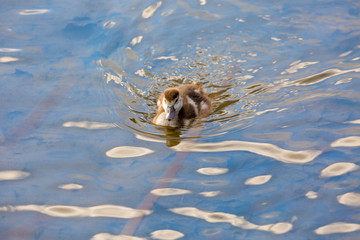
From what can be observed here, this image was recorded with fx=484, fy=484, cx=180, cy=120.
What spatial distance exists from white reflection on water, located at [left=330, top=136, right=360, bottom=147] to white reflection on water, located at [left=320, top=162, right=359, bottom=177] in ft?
0.88

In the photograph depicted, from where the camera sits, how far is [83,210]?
340 cm

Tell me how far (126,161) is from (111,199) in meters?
0.48

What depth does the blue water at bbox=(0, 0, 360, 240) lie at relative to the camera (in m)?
3.29

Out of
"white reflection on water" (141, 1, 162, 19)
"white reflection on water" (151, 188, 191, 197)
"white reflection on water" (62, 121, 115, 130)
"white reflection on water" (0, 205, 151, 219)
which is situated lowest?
"white reflection on water" (0, 205, 151, 219)

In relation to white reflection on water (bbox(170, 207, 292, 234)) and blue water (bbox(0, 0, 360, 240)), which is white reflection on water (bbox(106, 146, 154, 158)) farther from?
white reflection on water (bbox(170, 207, 292, 234))

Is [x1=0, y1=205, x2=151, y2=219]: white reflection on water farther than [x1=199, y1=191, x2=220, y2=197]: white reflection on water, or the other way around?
[x1=199, y1=191, x2=220, y2=197]: white reflection on water

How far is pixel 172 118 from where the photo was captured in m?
4.52

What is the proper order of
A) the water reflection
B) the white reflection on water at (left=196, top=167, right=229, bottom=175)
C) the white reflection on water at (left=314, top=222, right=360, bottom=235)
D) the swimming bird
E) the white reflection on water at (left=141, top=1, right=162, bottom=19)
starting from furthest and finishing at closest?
the white reflection on water at (left=141, top=1, right=162, bottom=19)
the swimming bird
the water reflection
the white reflection on water at (left=196, top=167, right=229, bottom=175)
the white reflection on water at (left=314, top=222, right=360, bottom=235)

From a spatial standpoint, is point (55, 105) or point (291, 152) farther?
point (55, 105)

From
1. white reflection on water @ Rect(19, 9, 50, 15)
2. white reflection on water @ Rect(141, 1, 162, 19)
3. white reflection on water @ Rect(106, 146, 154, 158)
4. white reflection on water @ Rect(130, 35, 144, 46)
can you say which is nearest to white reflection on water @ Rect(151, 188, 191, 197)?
white reflection on water @ Rect(106, 146, 154, 158)

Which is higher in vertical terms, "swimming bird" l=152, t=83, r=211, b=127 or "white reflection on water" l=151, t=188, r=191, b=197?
"swimming bird" l=152, t=83, r=211, b=127

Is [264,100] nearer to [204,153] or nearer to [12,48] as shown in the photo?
[204,153]

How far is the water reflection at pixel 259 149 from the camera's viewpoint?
381 centimetres

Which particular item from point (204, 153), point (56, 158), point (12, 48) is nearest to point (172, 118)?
point (204, 153)
